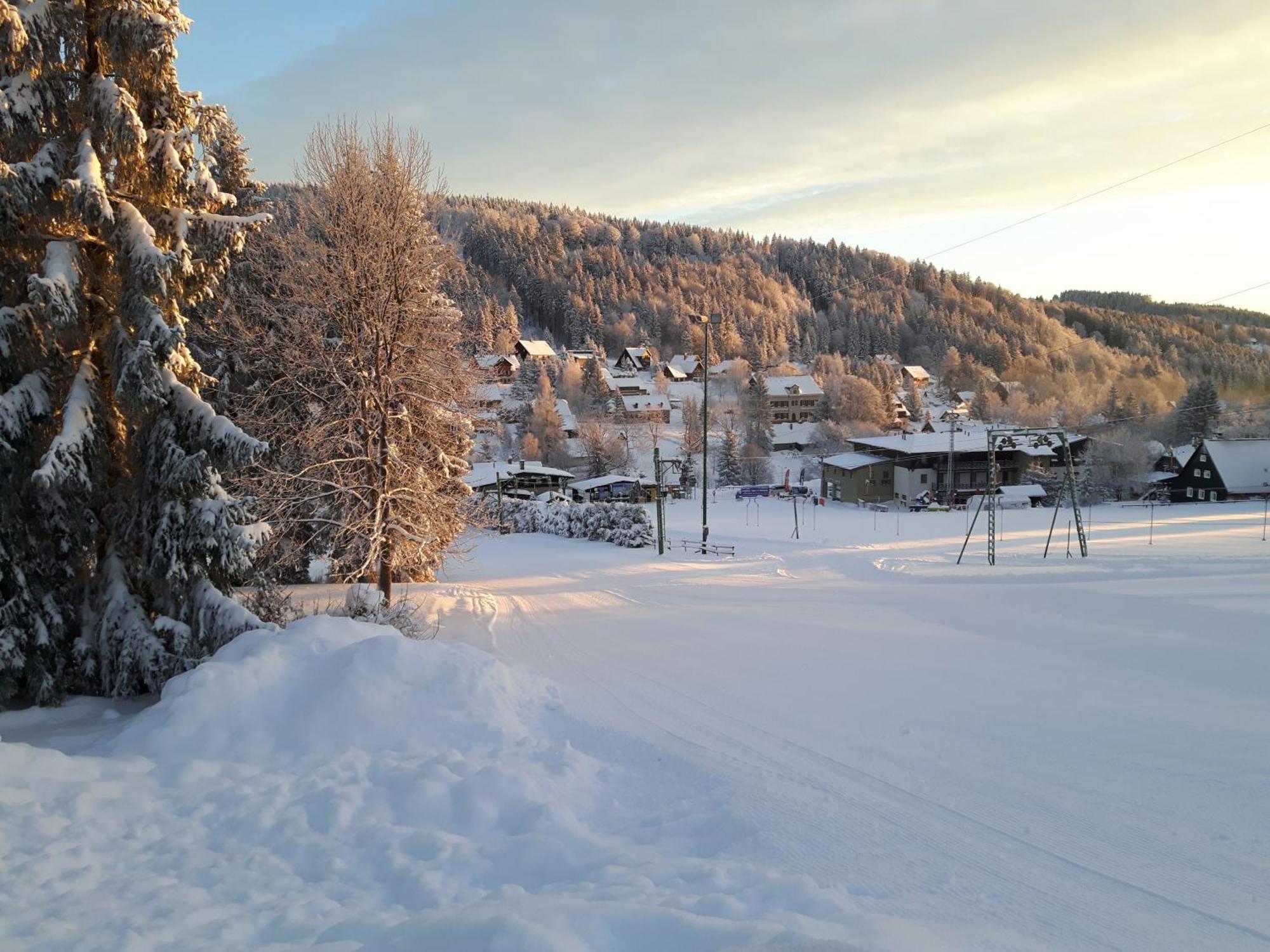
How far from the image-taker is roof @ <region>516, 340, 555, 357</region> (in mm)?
128125

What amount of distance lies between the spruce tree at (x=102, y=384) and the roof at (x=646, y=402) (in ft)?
315

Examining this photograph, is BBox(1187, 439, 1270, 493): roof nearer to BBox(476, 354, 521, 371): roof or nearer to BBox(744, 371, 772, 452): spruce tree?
BBox(744, 371, 772, 452): spruce tree

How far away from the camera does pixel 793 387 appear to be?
11512 centimetres

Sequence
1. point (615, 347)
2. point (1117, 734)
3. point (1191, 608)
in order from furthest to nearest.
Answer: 1. point (615, 347)
2. point (1191, 608)
3. point (1117, 734)

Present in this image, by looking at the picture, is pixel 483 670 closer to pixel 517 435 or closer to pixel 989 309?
pixel 517 435

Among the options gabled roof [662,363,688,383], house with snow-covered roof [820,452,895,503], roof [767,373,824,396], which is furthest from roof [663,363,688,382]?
house with snow-covered roof [820,452,895,503]

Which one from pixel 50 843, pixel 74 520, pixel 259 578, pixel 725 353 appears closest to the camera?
pixel 50 843

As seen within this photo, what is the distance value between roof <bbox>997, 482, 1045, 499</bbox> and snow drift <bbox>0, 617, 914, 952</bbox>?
60.5 meters

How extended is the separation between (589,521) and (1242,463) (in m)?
54.8

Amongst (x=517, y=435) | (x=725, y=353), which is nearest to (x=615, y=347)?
(x=725, y=353)

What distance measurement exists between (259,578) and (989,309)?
192m

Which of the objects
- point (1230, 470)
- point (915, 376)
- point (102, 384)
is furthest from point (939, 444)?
point (915, 376)

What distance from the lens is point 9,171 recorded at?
8906mm

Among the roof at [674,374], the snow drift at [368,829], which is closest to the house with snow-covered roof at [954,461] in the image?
the snow drift at [368,829]
